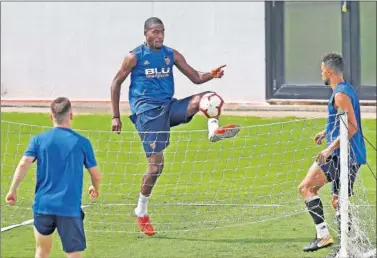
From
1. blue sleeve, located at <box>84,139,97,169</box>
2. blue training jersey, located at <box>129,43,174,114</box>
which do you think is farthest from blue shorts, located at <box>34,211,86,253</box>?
blue training jersey, located at <box>129,43,174,114</box>

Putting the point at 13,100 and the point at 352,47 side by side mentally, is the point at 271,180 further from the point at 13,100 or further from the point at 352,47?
the point at 13,100

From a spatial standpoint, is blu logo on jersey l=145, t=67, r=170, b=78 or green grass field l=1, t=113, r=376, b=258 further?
blu logo on jersey l=145, t=67, r=170, b=78

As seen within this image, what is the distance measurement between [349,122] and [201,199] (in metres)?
3.50

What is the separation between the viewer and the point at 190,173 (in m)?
14.0

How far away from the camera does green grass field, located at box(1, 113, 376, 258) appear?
10391 millimetres

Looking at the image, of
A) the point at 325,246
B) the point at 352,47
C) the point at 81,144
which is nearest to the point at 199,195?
the point at 325,246

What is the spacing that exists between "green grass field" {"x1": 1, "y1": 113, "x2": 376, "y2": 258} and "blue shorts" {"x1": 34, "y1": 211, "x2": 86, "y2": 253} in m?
1.90

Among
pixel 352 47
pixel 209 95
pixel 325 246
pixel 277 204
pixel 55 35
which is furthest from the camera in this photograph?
pixel 55 35

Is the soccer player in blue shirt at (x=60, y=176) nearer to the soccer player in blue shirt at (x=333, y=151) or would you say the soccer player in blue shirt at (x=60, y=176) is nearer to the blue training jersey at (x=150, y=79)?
the soccer player in blue shirt at (x=333, y=151)

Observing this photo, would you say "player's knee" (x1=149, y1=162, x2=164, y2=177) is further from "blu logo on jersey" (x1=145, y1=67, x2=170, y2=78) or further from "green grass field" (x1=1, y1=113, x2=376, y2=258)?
"blu logo on jersey" (x1=145, y1=67, x2=170, y2=78)

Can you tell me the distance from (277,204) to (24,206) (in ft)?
8.91

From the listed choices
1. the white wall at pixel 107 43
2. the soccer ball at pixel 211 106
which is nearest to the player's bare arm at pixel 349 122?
the soccer ball at pixel 211 106

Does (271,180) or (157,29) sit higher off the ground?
(157,29)

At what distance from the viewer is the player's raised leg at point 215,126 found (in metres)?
10.3
